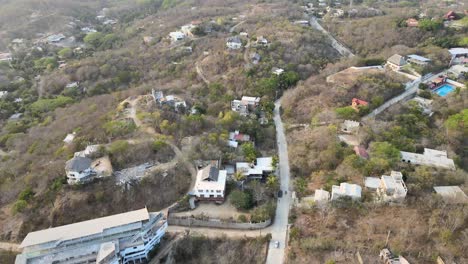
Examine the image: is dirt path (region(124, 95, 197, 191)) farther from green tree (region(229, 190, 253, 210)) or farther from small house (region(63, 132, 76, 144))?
small house (region(63, 132, 76, 144))

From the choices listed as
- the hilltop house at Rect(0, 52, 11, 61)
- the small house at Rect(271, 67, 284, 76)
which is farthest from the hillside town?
the hilltop house at Rect(0, 52, 11, 61)

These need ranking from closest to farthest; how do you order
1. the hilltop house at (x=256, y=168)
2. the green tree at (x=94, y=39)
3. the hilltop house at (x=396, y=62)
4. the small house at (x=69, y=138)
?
the hilltop house at (x=256, y=168), the small house at (x=69, y=138), the hilltop house at (x=396, y=62), the green tree at (x=94, y=39)

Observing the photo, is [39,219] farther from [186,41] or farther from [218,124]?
[186,41]

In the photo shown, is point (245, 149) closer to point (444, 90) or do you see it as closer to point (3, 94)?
point (444, 90)

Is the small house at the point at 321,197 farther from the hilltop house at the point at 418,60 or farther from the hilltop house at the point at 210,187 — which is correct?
the hilltop house at the point at 418,60

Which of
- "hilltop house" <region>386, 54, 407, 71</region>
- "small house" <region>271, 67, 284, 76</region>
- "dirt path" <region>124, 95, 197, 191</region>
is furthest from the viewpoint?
"hilltop house" <region>386, 54, 407, 71</region>

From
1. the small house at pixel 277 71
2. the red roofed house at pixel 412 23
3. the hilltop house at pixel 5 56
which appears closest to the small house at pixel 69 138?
the small house at pixel 277 71

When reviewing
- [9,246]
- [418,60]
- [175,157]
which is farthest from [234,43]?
[9,246]
